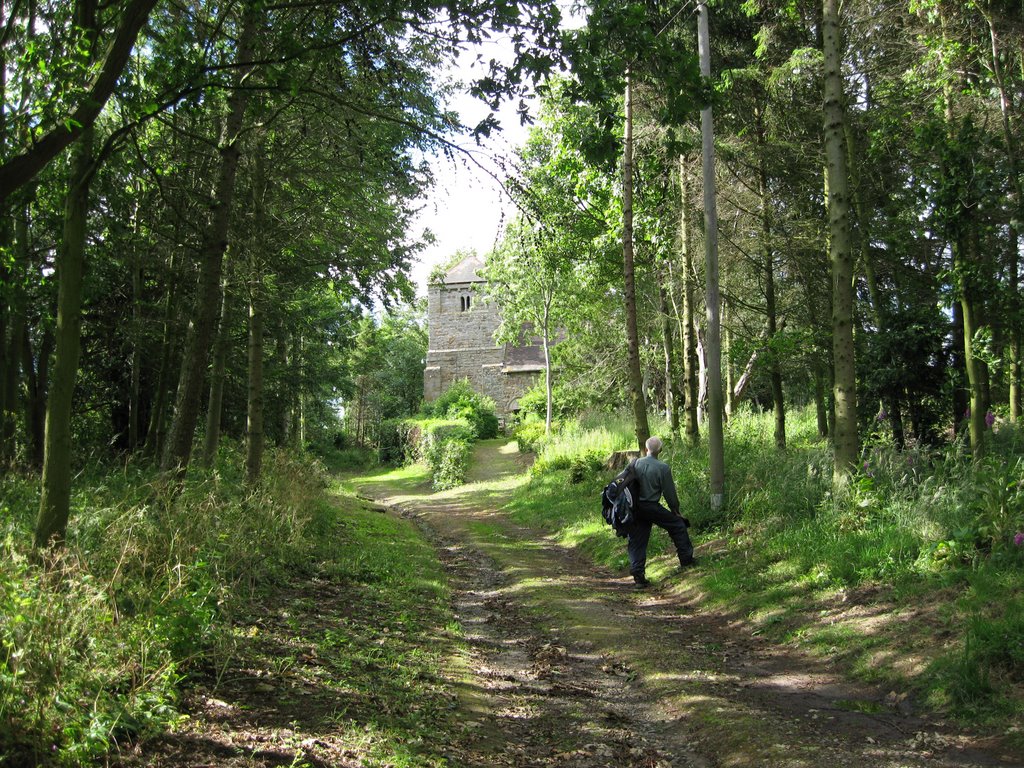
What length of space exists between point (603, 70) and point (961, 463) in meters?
6.55

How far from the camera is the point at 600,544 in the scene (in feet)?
39.0

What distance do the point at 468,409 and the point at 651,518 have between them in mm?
31923

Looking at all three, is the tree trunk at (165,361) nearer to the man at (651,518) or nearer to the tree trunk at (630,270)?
the tree trunk at (630,270)

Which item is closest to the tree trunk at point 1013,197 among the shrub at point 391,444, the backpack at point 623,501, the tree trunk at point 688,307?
the tree trunk at point 688,307

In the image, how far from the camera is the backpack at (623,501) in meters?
9.32

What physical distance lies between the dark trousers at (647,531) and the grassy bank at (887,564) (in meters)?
0.37

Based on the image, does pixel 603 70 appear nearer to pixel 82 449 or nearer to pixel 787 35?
pixel 787 35

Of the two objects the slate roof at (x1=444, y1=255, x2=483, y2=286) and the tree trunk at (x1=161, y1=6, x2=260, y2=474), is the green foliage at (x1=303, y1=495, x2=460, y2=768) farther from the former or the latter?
the slate roof at (x1=444, y1=255, x2=483, y2=286)

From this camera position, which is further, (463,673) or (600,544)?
(600,544)

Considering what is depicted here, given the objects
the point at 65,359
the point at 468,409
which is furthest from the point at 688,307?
the point at 468,409

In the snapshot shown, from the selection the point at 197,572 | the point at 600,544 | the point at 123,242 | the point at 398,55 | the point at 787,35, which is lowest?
the point at 600,544

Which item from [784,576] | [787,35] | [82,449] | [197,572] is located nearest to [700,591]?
[784,576]

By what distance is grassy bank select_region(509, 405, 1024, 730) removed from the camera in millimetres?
5004

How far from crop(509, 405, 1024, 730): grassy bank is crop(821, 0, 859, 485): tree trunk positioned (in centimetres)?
41
